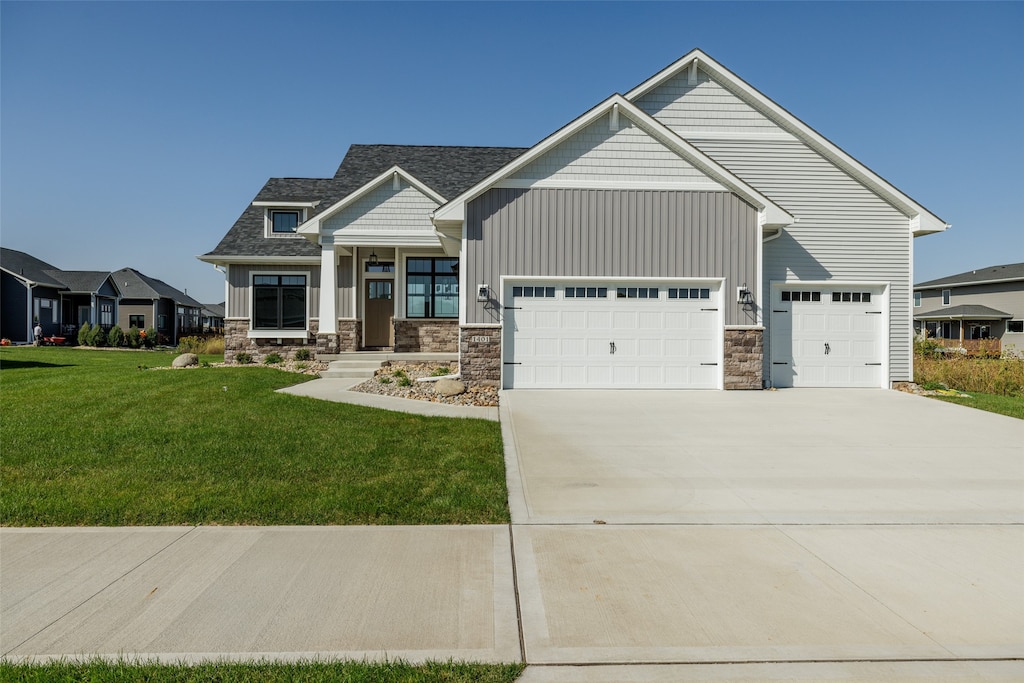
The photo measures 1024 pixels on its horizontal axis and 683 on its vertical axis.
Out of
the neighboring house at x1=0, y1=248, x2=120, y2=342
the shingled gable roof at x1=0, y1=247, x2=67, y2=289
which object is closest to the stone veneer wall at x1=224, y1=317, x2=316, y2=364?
the neighboring house at x1=0, y1=248, x2=120, y2=342

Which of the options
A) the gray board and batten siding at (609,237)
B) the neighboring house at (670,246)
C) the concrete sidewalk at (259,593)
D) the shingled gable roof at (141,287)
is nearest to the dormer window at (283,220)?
the neighboring house at (670,246)

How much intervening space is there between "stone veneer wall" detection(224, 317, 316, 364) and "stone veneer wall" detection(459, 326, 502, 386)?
804 cm

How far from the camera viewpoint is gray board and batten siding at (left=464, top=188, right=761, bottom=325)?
12.6m

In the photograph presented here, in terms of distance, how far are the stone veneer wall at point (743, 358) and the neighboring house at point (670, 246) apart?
31 mm

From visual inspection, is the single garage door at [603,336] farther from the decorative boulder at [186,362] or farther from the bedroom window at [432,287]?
the decorative boulder at [186,362]

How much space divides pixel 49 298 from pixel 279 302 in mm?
27219

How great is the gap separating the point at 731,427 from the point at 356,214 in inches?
468

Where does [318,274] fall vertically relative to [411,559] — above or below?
above

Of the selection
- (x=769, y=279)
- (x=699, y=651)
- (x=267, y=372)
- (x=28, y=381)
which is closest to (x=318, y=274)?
(x=267, y=372)

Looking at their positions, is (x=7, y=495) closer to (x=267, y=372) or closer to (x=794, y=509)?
(x=794, y=509)

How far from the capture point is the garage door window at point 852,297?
14125 millimetres

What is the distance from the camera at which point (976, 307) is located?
128 feet

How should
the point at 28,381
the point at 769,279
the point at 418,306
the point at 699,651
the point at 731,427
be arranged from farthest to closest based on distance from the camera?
the point at 418,306
the point at 769,279
the point at 28,381
the point at 731,427
the point at 699,651

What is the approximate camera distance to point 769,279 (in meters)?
13.9
